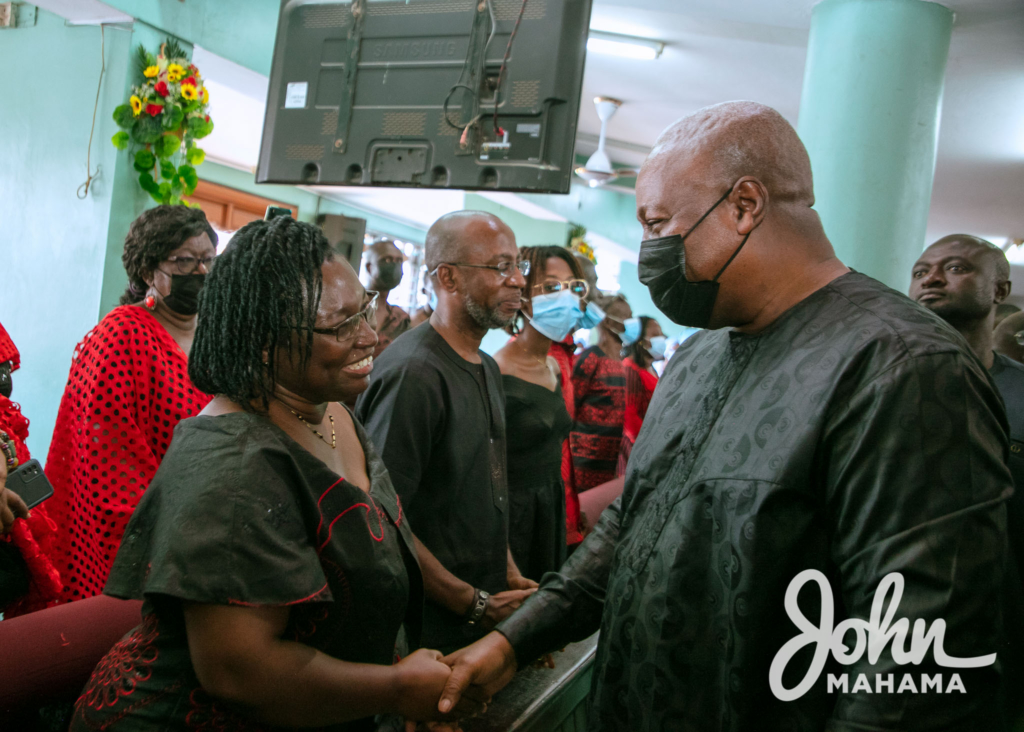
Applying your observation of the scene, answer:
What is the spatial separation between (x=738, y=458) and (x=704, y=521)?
124 millimetres

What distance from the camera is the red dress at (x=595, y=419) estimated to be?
168 inches

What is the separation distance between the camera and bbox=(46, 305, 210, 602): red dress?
7.57ft

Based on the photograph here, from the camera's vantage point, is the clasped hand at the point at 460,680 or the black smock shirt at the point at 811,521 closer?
the black smock shirt at the point at 811,521

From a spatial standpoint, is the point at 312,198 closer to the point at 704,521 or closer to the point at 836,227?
the point at 836,227

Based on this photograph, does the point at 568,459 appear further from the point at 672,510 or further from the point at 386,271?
the point at 672,510

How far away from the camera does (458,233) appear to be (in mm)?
2652

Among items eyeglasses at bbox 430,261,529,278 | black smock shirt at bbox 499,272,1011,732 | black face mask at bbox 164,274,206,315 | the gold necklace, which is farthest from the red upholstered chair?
eyeglasses at bbox 430,261,529,278

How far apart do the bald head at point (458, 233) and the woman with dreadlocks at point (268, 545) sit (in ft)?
3.74

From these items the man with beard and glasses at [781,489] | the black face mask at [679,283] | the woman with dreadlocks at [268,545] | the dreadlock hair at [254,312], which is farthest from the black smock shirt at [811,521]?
the dreadlock hair at [254,312]

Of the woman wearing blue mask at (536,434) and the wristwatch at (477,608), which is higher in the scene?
the woman wearing blue mask at (536,434)

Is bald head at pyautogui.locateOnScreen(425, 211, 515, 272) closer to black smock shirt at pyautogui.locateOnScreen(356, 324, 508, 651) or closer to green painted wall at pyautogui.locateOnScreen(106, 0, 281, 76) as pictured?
black smock shirt at pyautogui.locateOnScreen(356, 324, 508, 651)

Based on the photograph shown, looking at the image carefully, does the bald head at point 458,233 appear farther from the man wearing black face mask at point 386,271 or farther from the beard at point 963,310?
the man wearing black face mask at point 386,271

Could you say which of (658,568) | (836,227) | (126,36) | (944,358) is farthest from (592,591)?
(126,36)

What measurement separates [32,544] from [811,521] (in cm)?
196
